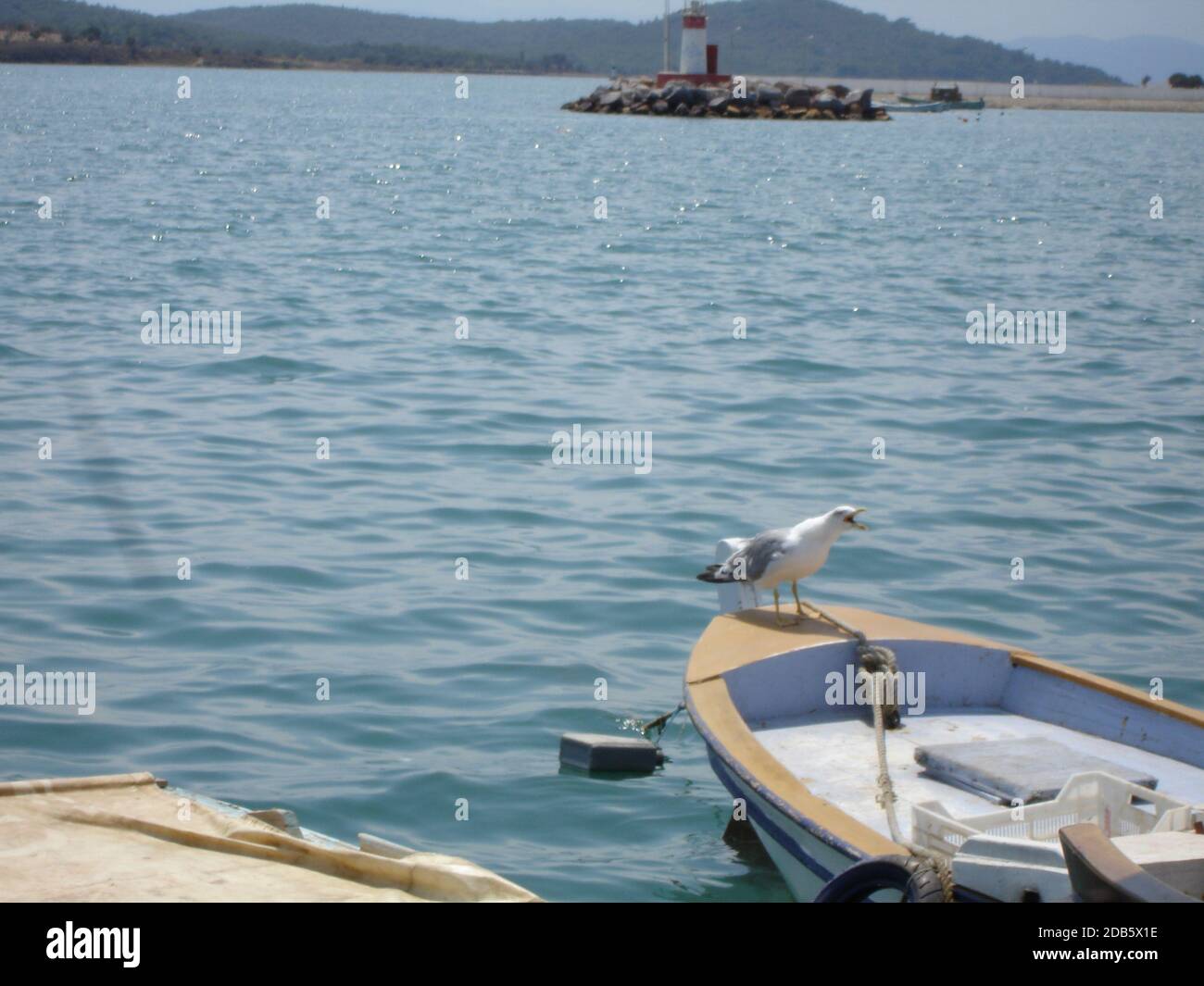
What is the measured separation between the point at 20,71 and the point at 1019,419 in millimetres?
158631

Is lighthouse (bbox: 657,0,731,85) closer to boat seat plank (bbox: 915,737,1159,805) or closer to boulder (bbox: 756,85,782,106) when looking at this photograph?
boulder (bbox: 756,85,782,106)

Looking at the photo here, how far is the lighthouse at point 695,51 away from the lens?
105 m

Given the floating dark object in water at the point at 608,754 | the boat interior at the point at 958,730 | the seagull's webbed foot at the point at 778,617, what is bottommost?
the floating dark object in water at the point at 608,754

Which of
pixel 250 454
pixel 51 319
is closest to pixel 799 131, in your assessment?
pixel 51 319

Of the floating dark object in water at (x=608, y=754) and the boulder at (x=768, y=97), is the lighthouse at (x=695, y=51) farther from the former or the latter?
the floating dark object in water at (x=608, y=754)

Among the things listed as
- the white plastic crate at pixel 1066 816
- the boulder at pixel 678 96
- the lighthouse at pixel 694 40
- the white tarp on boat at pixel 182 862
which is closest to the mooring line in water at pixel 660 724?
the white plastic crate at pixel 1066 816

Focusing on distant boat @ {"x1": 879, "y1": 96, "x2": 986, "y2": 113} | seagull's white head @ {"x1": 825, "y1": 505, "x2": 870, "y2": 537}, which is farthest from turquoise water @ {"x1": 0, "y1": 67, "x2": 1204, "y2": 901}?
distant boat @ {"x1": 879, "y1": 96, "x2": 986, "y2": 113}

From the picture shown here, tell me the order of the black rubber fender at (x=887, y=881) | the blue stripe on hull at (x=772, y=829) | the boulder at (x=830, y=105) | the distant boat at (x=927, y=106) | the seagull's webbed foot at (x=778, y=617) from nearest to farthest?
the black rubber fender at (x=887, y=881) < the blue stripe on hull at (x=772, y=829) < the seagull's webbed foot at (x=778, y=617) < the boulder at (x=830, y=105) < the distant boat at (x=927, y=106)

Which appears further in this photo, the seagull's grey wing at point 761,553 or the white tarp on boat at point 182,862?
the seagull's grey wing at point 761,553

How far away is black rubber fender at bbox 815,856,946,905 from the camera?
529 centimetres

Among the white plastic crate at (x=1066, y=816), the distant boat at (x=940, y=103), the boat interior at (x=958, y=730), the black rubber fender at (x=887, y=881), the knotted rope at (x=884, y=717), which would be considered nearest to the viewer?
the black rubber fender at (x=887, y=881)

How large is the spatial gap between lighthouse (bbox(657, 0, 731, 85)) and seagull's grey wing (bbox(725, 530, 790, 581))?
10097cm

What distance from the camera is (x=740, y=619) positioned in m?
8.97

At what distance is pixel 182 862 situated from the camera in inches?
213
